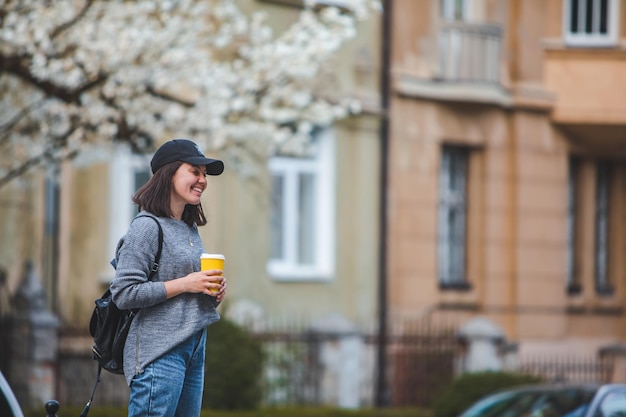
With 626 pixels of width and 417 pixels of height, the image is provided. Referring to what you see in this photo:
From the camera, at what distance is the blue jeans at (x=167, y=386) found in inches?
254

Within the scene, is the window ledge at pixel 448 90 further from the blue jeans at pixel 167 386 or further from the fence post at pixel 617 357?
the blue jeans at pixel 167 386

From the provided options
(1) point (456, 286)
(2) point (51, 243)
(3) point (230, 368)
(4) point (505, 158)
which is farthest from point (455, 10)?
(3) point (230, 368)

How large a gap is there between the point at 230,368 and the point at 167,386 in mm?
10980

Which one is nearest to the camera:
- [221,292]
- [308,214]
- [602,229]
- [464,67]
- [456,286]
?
[221,292]

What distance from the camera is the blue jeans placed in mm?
6457

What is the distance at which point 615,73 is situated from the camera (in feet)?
84.5

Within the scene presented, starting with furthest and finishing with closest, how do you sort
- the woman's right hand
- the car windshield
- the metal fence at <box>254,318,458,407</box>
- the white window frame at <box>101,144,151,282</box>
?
the white window frame at <box>101,144,151,282</box> < the metal fence at <box>254,318,458,407</box> < the car windshield < the woman's right hand

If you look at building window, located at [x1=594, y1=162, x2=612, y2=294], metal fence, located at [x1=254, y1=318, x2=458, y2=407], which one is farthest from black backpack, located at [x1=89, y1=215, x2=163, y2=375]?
building window, located at [x1=594, y1=162, x2=612, y2=294]

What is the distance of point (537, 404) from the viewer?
12430 mm

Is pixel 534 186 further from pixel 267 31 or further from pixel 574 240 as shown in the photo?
pixel 267 31

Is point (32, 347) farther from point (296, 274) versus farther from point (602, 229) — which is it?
point (602, 229)

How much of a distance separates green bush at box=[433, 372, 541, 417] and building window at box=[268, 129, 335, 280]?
15.3ft

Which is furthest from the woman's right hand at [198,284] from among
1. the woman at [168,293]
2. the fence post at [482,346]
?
the fence post at [482,346]

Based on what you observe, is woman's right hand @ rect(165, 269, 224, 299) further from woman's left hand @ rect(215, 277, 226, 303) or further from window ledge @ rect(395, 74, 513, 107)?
window ledge @ rect(395, 74, 513, 107)
